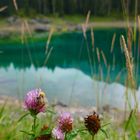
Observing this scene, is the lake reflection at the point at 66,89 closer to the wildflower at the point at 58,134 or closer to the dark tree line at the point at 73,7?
the wildflower at the point at 58,134

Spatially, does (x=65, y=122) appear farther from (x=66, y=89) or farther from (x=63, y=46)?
(x=63, y=46)

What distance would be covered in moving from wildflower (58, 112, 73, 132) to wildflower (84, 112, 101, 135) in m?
0.08

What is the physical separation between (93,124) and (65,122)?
130 mm

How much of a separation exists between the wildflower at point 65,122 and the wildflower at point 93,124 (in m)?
0.08

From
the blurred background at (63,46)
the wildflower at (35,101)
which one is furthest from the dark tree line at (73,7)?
the wildflower at (35,101)

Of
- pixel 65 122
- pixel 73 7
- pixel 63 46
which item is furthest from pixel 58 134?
pixel 73 7

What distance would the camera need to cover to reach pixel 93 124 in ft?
6.93

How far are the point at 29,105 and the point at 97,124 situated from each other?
0.33 metres

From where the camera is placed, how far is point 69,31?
241 ft

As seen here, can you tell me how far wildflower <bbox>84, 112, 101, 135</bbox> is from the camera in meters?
2.10

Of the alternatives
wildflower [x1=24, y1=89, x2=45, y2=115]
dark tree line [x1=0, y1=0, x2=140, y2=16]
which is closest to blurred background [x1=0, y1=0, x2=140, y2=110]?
dark tree line [x1=0, y1=0, x2=140, y2=16]

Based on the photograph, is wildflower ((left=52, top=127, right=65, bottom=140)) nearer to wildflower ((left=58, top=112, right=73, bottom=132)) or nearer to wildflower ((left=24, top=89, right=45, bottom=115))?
wildflower ((left=58, top=112, right=73, bottom=132))

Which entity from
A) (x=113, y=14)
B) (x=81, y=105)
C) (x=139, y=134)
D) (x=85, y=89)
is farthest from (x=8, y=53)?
(x=113, y=14)

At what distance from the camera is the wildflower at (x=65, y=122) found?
214cm
